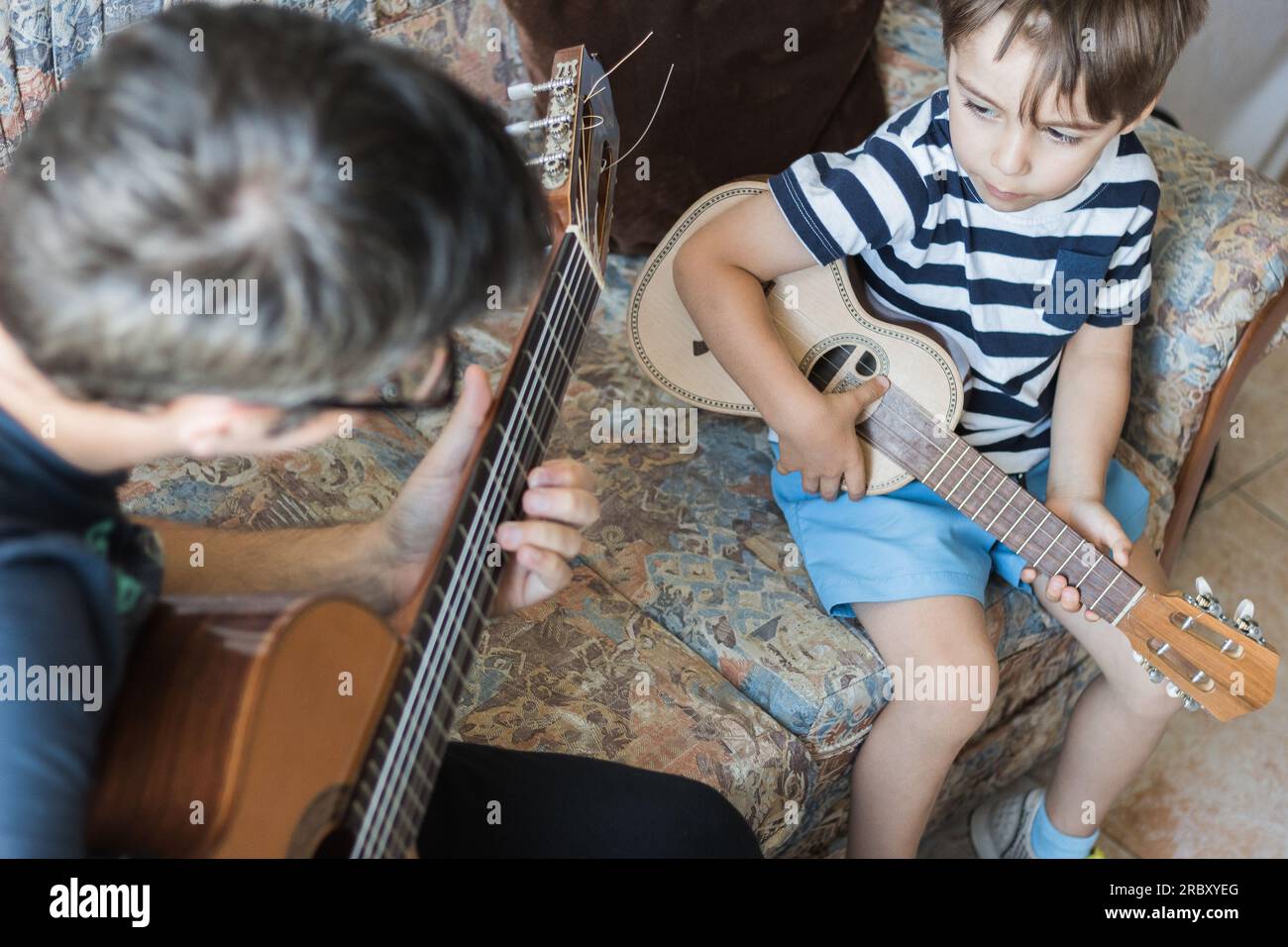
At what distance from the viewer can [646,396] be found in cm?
145

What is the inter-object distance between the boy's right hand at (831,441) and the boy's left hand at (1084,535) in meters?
0.22

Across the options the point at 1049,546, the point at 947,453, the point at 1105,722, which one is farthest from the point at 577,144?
the point at 1105,722

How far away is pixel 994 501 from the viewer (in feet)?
3.88

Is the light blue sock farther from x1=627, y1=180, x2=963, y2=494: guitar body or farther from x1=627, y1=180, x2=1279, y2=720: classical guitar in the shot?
x1=627, y1=180, x2=963, y2=494: guitar body

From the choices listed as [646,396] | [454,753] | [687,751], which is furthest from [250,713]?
[646,396]

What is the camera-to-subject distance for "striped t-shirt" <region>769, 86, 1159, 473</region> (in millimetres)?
1186

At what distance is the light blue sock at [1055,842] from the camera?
135 centimetres

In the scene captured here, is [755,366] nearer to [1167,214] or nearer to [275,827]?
[1167,214]

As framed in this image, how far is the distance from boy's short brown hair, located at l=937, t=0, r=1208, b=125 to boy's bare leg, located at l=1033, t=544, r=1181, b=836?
0.50 m

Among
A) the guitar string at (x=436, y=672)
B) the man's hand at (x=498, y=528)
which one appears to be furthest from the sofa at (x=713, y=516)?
the guitar string at (x=436, y=672)

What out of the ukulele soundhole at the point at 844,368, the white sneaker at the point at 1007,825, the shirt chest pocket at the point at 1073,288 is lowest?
the white sneaker at the point at 1007,825

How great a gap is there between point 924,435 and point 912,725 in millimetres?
310

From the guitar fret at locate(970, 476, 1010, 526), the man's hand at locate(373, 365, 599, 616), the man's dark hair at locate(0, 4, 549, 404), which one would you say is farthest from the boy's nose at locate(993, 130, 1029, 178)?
the man's dark hair at locate(0, 4, 549, 404)

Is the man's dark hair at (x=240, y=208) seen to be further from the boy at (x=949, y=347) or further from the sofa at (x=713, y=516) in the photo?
the boy at (x=949, y=347)
